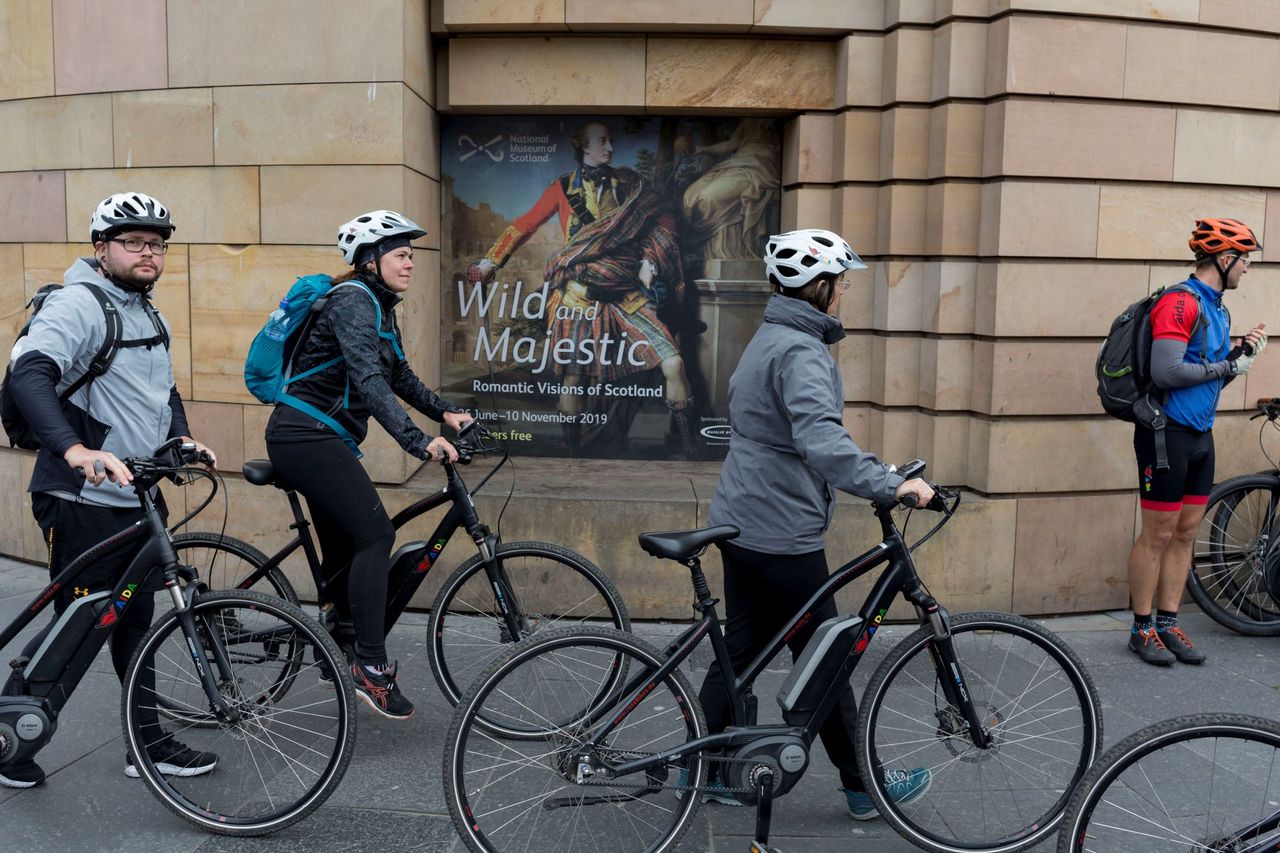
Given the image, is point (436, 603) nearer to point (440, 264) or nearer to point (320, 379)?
point (320, 379)

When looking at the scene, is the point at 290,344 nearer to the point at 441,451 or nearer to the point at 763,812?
the point at 441,451

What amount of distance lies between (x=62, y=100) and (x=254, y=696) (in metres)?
4.79

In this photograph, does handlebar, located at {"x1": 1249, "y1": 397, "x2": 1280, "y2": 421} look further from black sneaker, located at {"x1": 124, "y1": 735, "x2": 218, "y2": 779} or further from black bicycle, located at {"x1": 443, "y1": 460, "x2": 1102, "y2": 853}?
black sneaker, located at {"x1": 124, "y1": 735, "x2": 218, "y2": 779}

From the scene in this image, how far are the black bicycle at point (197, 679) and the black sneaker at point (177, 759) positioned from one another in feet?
0.07

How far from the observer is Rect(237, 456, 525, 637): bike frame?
4617mm

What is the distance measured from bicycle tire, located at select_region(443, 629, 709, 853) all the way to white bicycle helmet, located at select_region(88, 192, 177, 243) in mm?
1989

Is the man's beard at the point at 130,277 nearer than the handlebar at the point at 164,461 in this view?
No

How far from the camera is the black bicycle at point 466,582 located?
4.62m

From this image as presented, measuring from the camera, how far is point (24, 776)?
407cm

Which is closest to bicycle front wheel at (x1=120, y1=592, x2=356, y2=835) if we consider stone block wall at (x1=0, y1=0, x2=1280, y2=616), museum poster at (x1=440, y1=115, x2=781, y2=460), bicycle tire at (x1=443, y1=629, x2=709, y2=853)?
bicycle tire at (x1=443, y1=629, x2=709, y2=853)

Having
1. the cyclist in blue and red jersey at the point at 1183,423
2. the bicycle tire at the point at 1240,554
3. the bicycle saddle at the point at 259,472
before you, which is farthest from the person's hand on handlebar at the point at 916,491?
the bicycle tire at the point at 1240,554

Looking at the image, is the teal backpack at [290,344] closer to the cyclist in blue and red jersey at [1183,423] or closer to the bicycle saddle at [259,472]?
the bicycle saddle at [259,472]

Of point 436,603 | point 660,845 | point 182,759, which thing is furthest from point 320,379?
point 660,845

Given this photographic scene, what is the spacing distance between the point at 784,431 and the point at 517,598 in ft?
4.92
